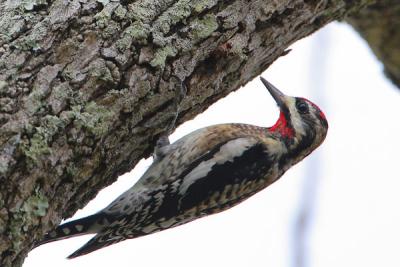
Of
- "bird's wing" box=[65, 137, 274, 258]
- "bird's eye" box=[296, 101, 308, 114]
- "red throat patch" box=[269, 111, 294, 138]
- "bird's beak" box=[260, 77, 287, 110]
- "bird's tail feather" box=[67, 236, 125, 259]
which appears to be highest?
"bird's beak" box=[260, 77, 287, 110]

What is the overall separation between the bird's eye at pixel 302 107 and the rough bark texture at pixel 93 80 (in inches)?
33.2

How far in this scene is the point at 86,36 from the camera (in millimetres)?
3199

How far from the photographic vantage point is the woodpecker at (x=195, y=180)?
4031 millimetres

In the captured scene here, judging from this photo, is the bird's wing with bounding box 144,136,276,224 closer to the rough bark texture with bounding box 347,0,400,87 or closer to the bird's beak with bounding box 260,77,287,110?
the bird's beak with bounding box 260,77,287,110

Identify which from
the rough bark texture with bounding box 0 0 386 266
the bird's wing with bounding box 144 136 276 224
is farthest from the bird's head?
the rough bark texture with bounding box 0 0 386 266

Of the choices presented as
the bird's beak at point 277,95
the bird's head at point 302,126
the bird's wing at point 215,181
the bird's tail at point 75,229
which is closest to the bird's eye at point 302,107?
the bird's head at point 302,126

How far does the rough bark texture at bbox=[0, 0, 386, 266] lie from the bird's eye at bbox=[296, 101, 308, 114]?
33.2 inches

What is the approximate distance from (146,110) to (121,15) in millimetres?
483

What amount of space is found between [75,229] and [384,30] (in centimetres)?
295

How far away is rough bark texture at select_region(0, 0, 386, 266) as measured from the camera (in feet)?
9.46

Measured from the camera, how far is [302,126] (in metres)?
4.63

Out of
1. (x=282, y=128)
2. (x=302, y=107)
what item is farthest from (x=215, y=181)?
(x=302, y=107)

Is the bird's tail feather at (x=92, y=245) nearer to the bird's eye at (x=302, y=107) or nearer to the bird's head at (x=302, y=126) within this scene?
the bird's head at (x=302, y=126)

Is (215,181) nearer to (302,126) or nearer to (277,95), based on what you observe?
(302,126)
